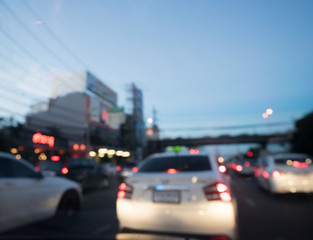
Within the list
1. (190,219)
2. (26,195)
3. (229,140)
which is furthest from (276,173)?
(229,140)

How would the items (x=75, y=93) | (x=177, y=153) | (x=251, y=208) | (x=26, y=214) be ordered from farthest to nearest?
(x=75, y=93), (x=251, y=208), (x=177, y=153), (x=26, y=214)

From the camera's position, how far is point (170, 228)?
3.33 m

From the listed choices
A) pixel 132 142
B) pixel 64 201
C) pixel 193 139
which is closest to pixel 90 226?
pixel 64 201

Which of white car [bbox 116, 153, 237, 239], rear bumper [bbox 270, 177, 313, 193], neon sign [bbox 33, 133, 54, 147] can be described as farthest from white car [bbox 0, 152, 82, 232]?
neon sign [bbox 33, 133, 54, 147]

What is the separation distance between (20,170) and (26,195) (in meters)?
0.49

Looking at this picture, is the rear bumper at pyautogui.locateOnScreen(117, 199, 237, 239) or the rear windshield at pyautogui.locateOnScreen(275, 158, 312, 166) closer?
the rear bumper at pyautogui.locateOnScreen(117, 199, 237, 239)

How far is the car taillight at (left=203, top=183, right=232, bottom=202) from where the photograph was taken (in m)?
3.38

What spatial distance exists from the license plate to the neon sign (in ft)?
92.5

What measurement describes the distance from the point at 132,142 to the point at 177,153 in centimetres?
4688

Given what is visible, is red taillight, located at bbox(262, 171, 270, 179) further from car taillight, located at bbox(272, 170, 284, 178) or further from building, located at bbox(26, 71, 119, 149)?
Answer: building, located at bbox(26, 71, 119, 149)

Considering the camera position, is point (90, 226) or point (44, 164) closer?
point (90, 226)

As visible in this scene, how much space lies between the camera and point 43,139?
29.5 metres

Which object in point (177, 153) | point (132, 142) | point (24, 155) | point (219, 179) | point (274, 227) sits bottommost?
point (274, 227)

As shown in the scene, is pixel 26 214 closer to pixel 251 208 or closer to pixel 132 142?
pixel 251 208
